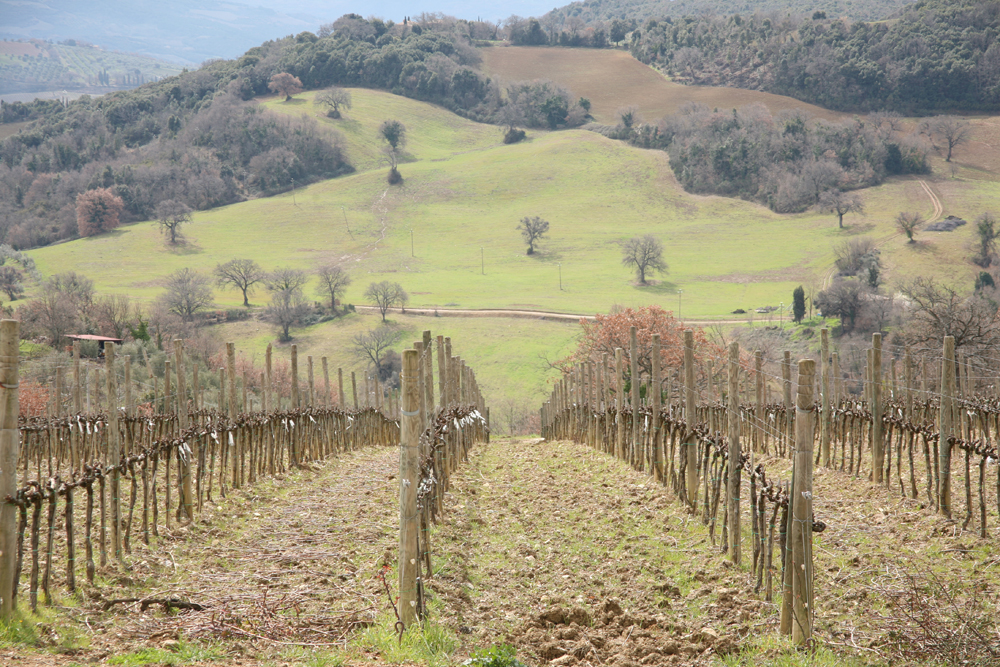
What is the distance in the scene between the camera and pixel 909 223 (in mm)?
63188

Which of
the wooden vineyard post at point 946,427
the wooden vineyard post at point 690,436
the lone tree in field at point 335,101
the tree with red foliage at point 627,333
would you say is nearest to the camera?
the wooden vineyard post at point 946,427

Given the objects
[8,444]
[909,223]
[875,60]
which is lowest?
[8,444]

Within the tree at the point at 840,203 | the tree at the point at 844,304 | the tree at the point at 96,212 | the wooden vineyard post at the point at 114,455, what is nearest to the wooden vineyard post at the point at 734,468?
the wooden vineyard post at the point at 114,455

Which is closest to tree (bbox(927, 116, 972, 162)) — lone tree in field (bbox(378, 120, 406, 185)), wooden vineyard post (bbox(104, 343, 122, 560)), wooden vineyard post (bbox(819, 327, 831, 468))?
lone tree in field (bbox(378, 120, 406, 185))

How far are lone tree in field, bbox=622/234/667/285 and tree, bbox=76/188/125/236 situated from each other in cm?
5685

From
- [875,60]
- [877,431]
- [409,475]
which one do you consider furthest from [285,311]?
[875,60]

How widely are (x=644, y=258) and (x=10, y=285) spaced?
1852 inches

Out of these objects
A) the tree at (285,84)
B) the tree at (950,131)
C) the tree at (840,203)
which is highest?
the tree at (285,84)

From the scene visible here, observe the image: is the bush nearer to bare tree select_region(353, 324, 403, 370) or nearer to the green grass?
the green grass

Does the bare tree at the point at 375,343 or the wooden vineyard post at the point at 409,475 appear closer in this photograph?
the wooden vineyard post at the point at 409,475

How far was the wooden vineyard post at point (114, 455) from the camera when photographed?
6781 millimetres

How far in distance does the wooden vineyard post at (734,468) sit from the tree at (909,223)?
63.6 meters

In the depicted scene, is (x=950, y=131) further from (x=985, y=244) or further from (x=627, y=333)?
(x=627, y=333)

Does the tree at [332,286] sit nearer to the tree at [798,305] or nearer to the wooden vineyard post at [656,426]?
the tree at [798,305]
